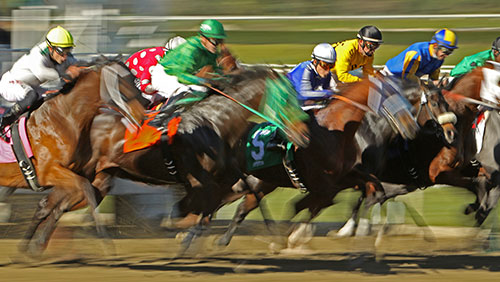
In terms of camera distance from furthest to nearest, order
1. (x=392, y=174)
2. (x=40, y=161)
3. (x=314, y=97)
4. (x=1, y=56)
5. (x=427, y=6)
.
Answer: (x=427, y=6), (x=1, y=56), (x=392, y=174), (x=314, y=97), (x=40, y=161)

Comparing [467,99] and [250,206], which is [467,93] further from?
[250,206]

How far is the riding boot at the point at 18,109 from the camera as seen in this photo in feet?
20.7

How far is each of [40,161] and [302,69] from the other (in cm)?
228

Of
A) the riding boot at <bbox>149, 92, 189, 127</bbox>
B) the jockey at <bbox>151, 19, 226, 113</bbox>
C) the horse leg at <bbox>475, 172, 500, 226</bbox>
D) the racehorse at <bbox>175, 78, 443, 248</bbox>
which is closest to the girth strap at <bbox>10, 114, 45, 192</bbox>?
the riding boot at <bbox>149, 92, 189, 127</bbox>

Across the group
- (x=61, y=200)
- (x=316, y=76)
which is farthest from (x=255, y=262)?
(x=316, y=76)

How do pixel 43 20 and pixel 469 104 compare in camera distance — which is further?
pixel 43 20

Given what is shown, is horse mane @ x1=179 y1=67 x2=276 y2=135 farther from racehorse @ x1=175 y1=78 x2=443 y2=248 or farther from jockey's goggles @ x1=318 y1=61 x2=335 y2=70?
jockey's goggles @ x1=318 y1=61 x2=335 y2=70

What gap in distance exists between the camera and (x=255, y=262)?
6441 mm

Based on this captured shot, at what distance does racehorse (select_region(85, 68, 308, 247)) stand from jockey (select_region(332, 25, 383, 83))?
1.46 m

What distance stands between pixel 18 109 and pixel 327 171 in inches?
94.3

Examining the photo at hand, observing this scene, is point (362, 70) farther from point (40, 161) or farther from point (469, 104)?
point (40, 161)

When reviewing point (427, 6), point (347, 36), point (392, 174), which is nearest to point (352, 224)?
point (392, 174)

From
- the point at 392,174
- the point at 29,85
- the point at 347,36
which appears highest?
Answer: the point at 29,85

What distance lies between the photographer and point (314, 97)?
22.3ft
